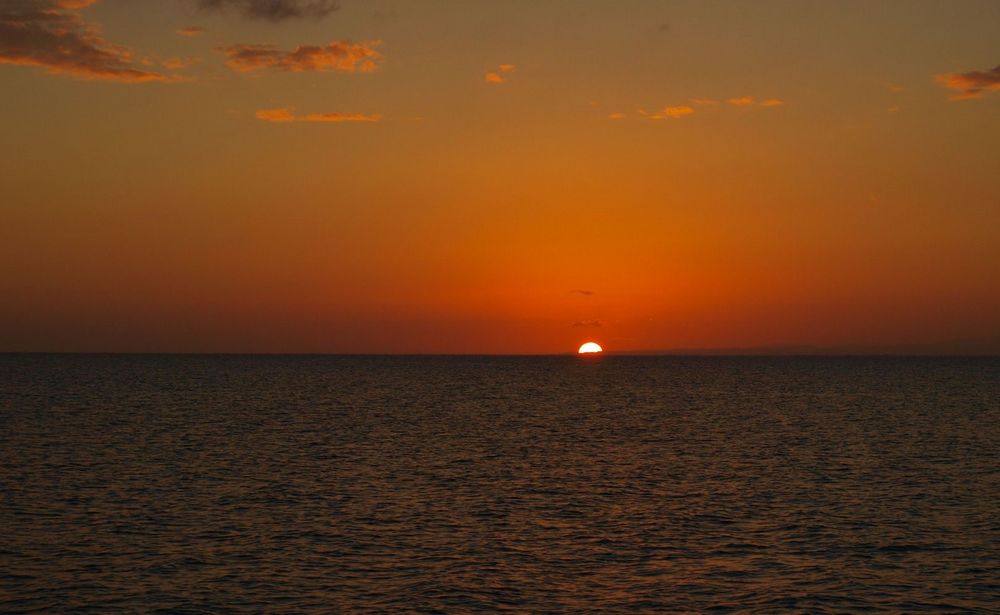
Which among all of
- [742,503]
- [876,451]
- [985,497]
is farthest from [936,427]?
[742,503]

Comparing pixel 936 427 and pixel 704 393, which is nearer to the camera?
pixel 936 427

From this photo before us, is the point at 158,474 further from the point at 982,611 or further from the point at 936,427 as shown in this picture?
the point at 936,427

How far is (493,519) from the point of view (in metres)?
41.5

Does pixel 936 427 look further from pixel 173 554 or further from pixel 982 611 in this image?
pixel 173 554

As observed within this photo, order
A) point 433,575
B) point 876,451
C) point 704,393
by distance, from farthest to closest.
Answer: point 704,393 < point 876,451 < point 433,575

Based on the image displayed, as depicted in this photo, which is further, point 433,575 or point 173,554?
point 173,554

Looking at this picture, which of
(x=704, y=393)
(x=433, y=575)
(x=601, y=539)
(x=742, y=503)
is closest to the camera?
(x=433, y=575)

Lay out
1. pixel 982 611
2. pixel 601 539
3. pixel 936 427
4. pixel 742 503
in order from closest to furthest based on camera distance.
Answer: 1. pixel 982 611
2. pixel 601 539
3. pixel 742 503
4. pixel 936 427

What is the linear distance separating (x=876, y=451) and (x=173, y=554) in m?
53.4

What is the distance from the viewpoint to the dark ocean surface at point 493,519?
29875 millimetres

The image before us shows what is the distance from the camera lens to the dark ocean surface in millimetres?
29875

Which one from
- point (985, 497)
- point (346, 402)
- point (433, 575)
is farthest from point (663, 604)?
point (346, 402)

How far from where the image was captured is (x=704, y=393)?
169875mm

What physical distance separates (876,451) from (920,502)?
2442 centimetres
